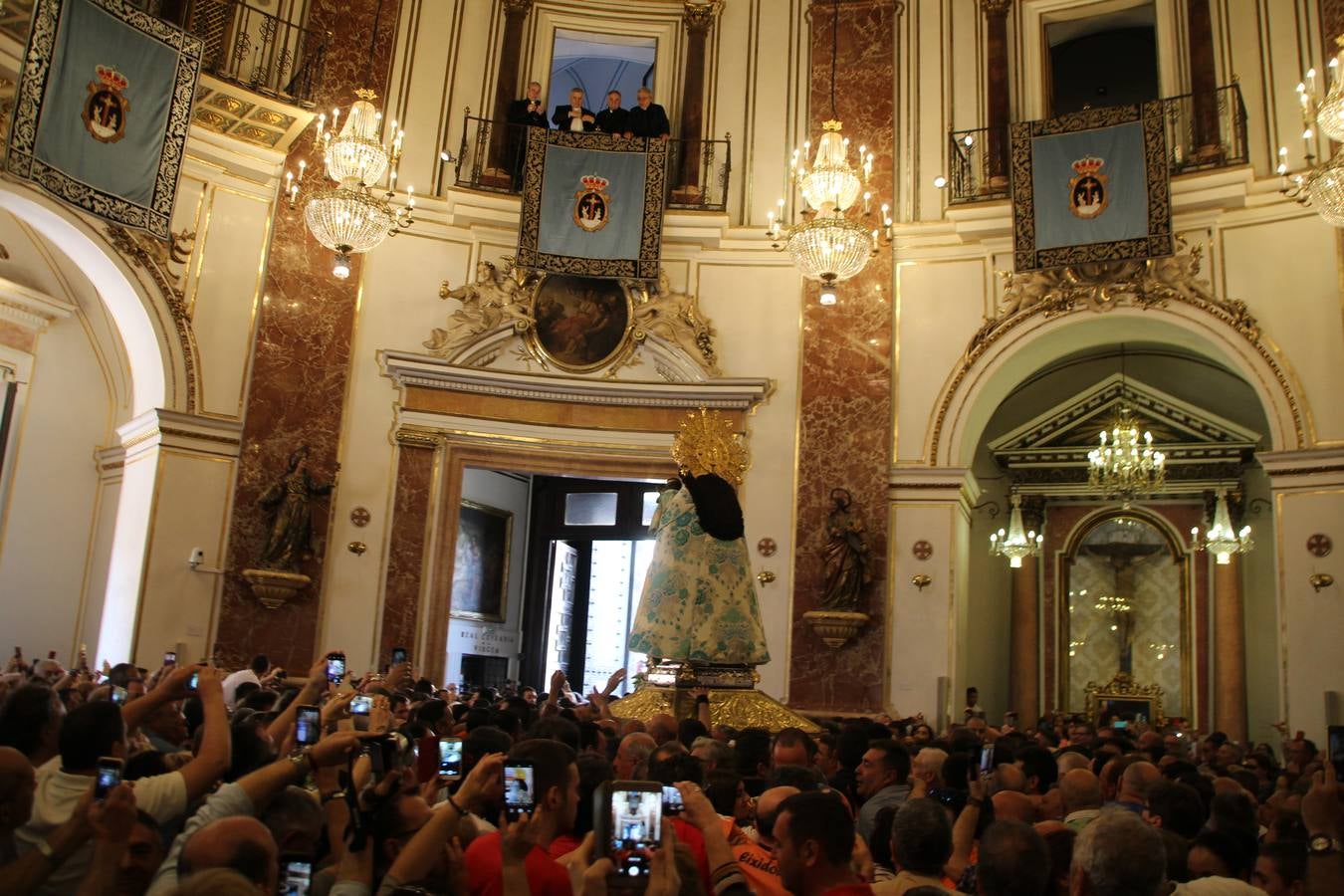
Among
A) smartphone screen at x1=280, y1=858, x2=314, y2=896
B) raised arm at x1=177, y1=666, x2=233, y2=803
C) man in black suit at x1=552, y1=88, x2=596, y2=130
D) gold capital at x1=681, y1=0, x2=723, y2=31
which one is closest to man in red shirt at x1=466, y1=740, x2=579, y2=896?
smartphone screen at x1=280, y1=858, x2=314, y2=896

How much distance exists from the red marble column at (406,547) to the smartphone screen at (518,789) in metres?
10.4

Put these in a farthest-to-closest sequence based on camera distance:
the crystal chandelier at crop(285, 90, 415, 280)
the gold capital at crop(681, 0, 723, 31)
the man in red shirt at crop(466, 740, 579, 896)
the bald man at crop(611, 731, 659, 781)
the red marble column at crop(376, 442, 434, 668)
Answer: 1. the gold capital at crop(681, 0, 723, 31)
2. the red marble column at crop(376, 442, 434, 668)
3. the crystal chandelier at crop(285, 90, 415, 280)
4. the bald man at crop(611, 731, 659, 781)
5. the man in red shirt at crop(466, 740, 579, 896)

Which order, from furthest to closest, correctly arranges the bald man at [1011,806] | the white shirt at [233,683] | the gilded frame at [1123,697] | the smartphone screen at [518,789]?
the gilded frame at [1123,697] → the white shirt at [233,683] → the bald man at [1011,806] → the smartphone screen at [518,789]

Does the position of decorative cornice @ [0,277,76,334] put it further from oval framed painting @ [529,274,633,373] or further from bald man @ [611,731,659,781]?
bald man @ [611,731,659,781]

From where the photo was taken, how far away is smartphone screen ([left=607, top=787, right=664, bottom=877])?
104 inches

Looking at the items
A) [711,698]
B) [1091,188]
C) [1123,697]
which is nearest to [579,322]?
[1091,188]

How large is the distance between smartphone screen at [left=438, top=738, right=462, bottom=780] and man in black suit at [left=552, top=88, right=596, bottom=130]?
464 inches

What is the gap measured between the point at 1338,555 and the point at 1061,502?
16.2ft

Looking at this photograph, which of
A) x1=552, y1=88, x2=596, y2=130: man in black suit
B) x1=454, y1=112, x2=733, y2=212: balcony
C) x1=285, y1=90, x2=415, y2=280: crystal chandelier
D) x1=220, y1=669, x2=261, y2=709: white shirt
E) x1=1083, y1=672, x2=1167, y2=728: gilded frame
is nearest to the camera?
x1=220, y1=669, x2=261, y2=709: white shirt

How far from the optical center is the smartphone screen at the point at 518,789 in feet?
9.20

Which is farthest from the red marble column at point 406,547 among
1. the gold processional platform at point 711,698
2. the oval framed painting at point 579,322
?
the gold processional platform at point 711,698

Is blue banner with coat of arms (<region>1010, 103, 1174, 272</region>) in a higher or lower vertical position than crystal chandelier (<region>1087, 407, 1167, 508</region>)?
higher

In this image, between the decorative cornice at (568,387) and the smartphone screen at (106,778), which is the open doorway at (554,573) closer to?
the decorative cornice at (568,387)

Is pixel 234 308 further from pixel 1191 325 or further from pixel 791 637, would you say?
pixel 1191 325
